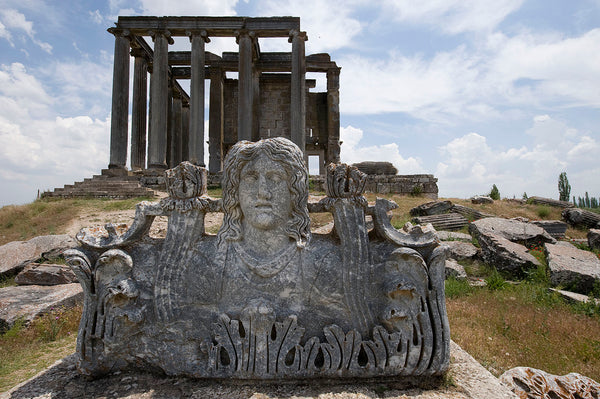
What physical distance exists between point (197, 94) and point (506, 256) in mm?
13944

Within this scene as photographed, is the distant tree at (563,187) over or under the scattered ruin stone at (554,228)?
over

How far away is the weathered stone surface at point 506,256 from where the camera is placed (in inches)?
262

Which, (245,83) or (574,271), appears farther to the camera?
(245,83)

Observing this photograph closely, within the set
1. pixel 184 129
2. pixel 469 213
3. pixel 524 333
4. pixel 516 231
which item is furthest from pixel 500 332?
pixel 184 129

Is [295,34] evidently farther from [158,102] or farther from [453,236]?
[453,236]

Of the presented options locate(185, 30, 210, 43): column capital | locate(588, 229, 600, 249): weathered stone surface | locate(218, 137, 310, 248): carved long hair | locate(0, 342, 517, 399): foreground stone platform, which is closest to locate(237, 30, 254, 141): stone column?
locate(185, 30, 210, 43): column capital

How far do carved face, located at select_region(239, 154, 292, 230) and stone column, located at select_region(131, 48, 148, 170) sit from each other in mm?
15816

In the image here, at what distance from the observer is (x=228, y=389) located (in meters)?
2.62

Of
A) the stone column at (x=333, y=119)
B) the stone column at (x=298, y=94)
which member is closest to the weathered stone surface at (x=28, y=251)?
the stone column at (x=298, y=94)

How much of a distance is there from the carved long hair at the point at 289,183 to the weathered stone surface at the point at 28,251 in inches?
202

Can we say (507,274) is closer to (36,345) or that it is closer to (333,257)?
(333,257)

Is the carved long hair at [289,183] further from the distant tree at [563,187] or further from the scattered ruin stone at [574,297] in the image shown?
the distant tree at [563,187]

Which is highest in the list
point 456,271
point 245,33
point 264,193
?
point 245,33

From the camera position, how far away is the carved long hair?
279 cm
